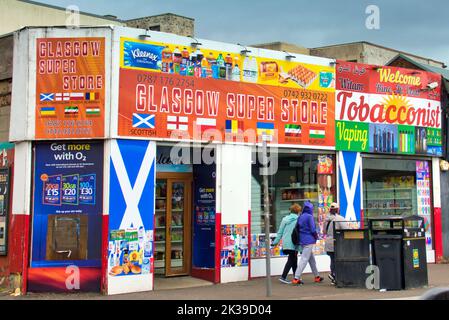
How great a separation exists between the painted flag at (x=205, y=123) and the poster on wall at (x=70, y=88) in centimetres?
241

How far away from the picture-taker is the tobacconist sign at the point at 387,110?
17625 millimetres

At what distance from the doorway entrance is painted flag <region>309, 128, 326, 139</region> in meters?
3.51

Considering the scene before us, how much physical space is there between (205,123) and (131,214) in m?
2.88

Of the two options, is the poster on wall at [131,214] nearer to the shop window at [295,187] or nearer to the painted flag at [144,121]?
the painted flag at [144,121]

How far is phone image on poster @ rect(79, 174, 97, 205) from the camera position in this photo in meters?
13.9

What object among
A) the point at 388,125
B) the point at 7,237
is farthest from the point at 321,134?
the point at 7,237

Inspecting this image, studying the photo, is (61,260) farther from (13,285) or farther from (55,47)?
(55,47)

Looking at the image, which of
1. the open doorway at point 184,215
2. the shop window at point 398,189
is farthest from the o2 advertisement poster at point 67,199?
the shop window at point 398,189

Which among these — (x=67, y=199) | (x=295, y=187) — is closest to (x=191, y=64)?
(x=67, y=199)

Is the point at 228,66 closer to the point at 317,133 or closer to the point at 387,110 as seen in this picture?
the point at 317,133

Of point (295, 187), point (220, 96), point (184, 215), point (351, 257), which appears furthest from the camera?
point (295, 187)

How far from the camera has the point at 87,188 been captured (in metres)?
13.9

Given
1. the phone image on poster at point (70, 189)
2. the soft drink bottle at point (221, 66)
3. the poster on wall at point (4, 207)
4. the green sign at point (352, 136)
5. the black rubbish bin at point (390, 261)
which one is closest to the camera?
the black rubbish bin at point (390, 261)

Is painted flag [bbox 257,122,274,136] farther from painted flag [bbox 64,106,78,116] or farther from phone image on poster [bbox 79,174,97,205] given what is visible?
painted flag [bbox 64,106,78,116]
